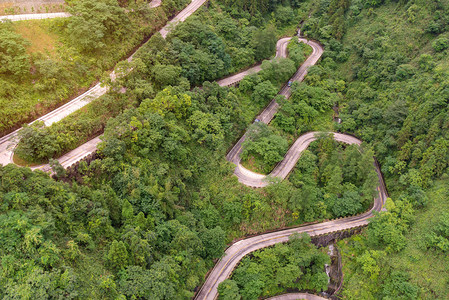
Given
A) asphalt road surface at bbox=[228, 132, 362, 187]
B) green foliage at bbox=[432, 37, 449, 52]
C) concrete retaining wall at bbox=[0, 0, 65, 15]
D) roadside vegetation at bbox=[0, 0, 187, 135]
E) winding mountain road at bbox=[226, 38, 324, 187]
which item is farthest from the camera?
green foliage at bbox=[432, 37, 449, 52]

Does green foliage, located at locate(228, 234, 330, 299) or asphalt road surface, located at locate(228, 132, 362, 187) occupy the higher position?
asphalt road surface, located at locate(228, 132, 362, 187)

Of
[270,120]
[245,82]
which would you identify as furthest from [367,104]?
[245,82]

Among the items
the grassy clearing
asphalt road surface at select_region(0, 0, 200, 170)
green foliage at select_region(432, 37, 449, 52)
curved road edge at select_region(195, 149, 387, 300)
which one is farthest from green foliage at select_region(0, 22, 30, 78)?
green foliage at select_region(432, 37, 449, 52)

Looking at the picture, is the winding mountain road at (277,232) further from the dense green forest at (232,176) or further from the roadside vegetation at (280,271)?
the dense green forest at (232,176)

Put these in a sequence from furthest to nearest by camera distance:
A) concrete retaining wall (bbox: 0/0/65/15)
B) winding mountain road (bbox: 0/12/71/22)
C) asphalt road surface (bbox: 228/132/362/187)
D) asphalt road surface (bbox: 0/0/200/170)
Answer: asphalt road surface (bbox: 228/132/362/187)
concrete retaining wall (bbox: 0/0/65/15)
winding mountain road (bbox: 0/12/71/22)
asphalt road surface (bbox: 0/0/200/170)

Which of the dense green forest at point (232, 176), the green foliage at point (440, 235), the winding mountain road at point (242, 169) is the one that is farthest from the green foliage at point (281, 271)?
the green foliage at point (440, 235)

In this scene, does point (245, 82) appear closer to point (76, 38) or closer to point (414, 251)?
point (76, 38)

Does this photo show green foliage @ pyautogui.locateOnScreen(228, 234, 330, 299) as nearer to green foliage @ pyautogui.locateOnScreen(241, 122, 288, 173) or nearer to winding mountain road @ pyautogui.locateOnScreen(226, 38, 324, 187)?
winding mountain road @ pyautogui.locateOnScreen(226, 38, 324, 187)

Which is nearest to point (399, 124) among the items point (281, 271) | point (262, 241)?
point (262, 241)

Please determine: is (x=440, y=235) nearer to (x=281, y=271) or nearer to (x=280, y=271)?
(x=281, y=271)
